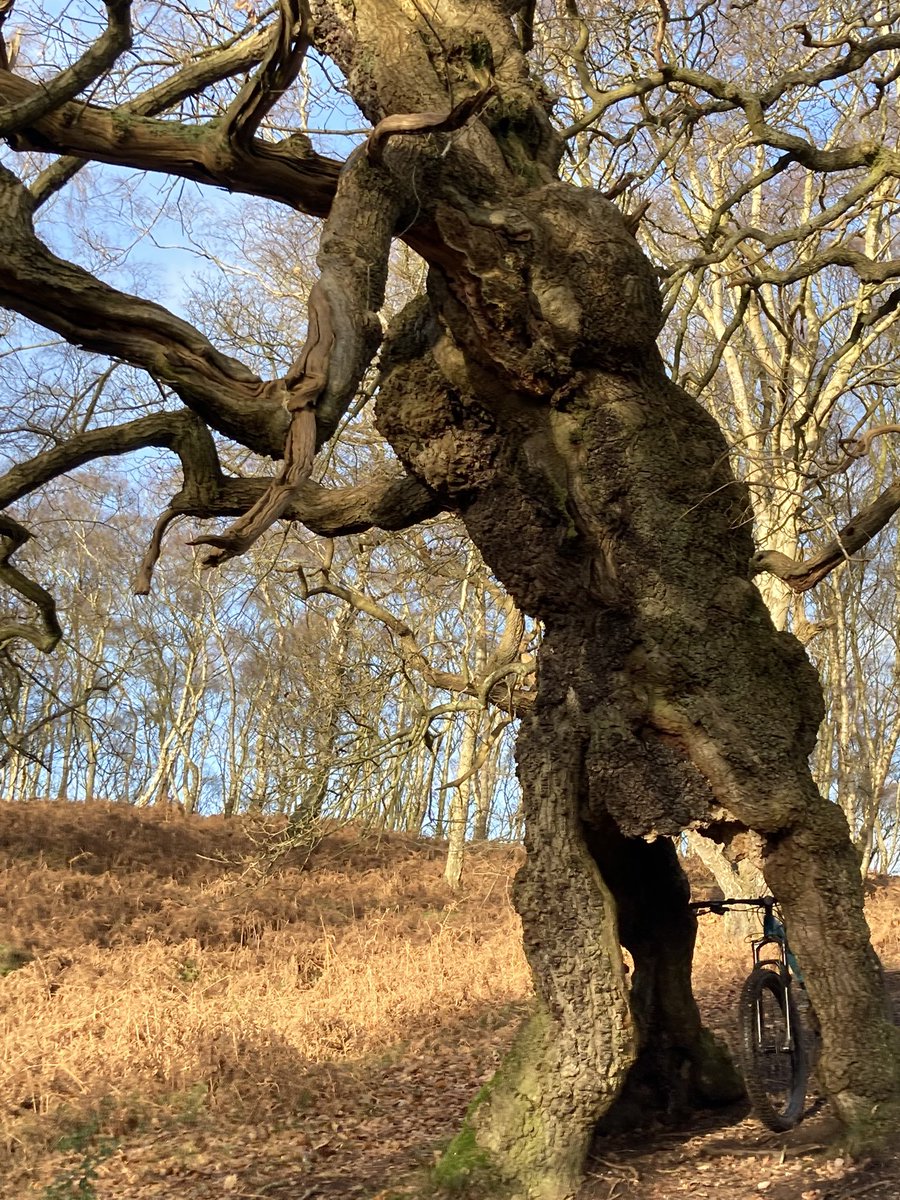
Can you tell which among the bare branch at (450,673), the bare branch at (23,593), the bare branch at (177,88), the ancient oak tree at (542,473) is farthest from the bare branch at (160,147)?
the bare branch at (450,673)

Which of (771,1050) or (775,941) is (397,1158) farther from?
(775,941)

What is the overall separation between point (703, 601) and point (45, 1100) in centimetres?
503

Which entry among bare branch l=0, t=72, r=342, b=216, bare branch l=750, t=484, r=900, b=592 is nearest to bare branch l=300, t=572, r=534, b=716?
bare branch l=750, t=484, r=900, b=592

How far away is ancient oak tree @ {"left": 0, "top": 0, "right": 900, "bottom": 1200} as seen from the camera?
14.7ft

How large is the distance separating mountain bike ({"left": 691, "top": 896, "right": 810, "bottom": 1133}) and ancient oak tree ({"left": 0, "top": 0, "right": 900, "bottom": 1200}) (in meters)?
0.37

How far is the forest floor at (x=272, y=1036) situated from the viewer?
505cm

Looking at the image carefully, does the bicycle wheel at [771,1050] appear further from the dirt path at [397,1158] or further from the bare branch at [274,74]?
the bare branch at [274,74]

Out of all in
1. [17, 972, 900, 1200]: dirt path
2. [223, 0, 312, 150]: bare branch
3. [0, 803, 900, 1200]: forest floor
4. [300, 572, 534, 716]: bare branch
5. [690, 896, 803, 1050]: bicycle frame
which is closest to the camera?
[223, 0, 312, 150]: bare branch

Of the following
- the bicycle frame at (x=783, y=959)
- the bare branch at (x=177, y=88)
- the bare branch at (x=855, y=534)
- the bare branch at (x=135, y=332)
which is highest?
the bare branch at (x=177, y=88)

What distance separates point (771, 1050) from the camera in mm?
5531

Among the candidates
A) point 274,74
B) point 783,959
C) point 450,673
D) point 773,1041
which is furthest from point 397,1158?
point 450,673

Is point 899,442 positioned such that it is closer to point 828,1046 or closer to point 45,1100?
point 828,1046

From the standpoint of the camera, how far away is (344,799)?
959 centimetres

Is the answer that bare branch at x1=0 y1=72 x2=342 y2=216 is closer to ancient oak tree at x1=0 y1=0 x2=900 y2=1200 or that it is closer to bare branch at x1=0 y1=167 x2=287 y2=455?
ancient oak tree at x1=0 y1=0 x2=900 y2=1200
